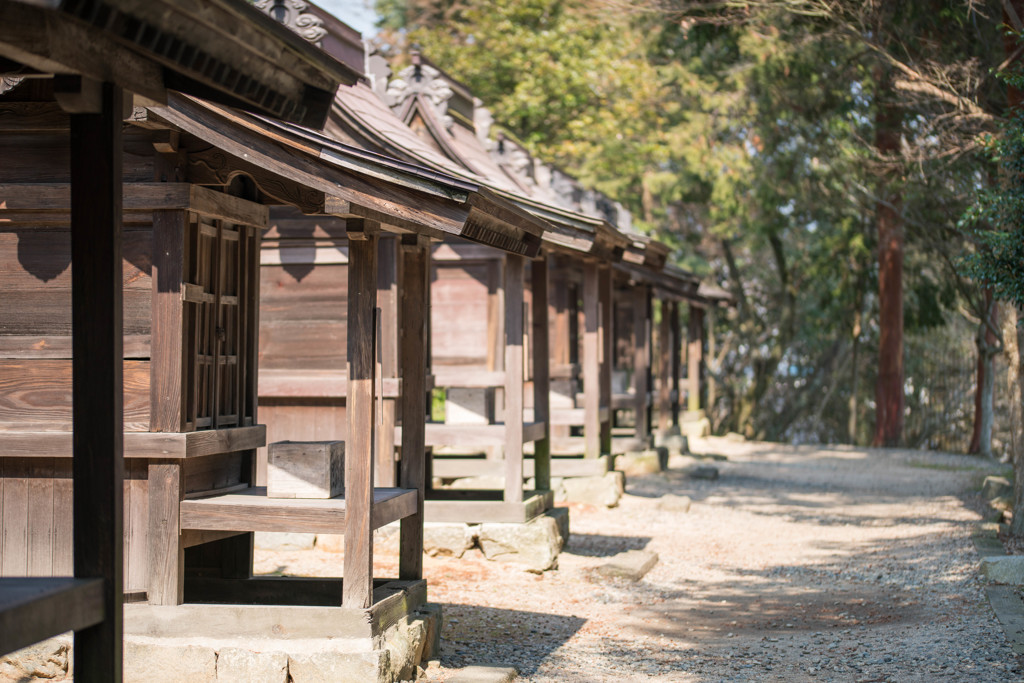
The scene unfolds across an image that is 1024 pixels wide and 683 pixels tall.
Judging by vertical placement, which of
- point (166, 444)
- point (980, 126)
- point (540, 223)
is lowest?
point (166, 444)

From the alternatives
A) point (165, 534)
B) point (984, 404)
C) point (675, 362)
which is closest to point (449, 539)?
point (165, 534)

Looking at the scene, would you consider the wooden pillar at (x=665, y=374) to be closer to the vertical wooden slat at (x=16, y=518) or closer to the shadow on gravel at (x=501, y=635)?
the shadow on gravel at (x=501, y=635)

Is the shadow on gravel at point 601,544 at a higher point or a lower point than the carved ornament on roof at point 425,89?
lower

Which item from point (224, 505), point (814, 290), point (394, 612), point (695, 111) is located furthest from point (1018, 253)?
point (814, 290)

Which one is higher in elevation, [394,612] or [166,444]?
[166,444]

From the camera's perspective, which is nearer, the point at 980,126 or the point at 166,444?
the point at 166,444

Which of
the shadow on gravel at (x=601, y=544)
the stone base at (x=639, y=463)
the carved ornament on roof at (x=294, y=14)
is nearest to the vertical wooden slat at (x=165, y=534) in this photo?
the carved ornament on roof at (x=294, y=14)

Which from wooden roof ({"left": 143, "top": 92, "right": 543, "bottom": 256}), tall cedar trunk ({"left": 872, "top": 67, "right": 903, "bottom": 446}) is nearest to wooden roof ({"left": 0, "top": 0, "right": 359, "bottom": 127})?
wooden roof ({"left": 143, "top": 92, "right": 543, "bottom": 256})

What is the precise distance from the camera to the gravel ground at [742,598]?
6.25 meters

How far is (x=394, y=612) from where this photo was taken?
5.69 metres

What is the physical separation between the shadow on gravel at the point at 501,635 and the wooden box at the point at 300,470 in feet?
4.34

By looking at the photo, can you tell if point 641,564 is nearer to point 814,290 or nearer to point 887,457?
point 887,457

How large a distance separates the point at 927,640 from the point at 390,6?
2553 cm

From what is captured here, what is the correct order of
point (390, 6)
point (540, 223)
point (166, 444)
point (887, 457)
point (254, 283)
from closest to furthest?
point (166, 444)
point (254, 283)
point (540, 223)
point (887, 457)
point (390, 6)
